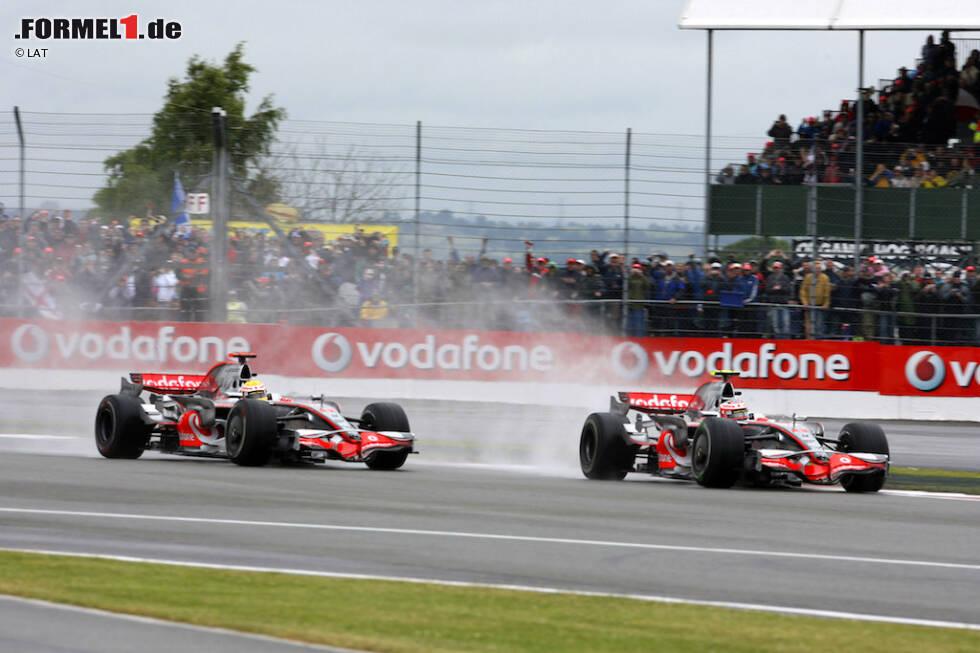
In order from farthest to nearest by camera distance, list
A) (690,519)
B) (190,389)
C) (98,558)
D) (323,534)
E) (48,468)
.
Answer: (190,389) → (48,468) → (690,519) → (323,534) → (98,558)

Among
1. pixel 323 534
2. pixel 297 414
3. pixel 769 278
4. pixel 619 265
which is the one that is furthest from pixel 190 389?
pixel 769 278

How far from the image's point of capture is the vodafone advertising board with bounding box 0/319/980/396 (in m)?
22.5

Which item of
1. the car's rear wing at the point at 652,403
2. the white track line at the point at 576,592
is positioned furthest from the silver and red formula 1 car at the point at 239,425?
the white track line at the point at 576,592

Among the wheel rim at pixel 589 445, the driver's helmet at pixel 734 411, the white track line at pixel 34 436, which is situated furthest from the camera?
the white track line at pixel 34 436

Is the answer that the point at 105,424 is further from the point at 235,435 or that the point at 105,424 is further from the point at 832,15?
the point at 832,15

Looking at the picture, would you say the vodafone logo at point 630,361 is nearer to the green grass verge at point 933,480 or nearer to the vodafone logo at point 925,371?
the vodafone logo at point 925,371

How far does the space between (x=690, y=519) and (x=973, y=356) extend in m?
12.9

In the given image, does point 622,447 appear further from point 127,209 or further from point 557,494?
point 127,209

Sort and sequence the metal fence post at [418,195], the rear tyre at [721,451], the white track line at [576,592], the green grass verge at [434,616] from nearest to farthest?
1. the green grass verge at [434,616]
2. the white track line at [576,592]
3. the rear tyre at [721,451]
4. the metal fence post at [418,195]

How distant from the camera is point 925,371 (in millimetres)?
22594

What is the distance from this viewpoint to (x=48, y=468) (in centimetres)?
1405

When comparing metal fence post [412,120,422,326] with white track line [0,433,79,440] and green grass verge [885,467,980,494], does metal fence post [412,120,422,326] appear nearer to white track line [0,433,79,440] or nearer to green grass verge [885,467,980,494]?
white track line [0,433,79,440]

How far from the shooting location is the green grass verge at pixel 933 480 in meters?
14.7

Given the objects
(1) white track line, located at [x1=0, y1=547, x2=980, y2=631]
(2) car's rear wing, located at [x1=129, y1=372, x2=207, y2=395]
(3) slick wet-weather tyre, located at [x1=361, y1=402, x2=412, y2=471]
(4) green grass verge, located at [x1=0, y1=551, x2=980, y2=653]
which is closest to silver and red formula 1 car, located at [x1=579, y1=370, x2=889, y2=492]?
(3) slick wet-weather tyre, located at [x1=361, y1=402, x2=412, y2=471]
